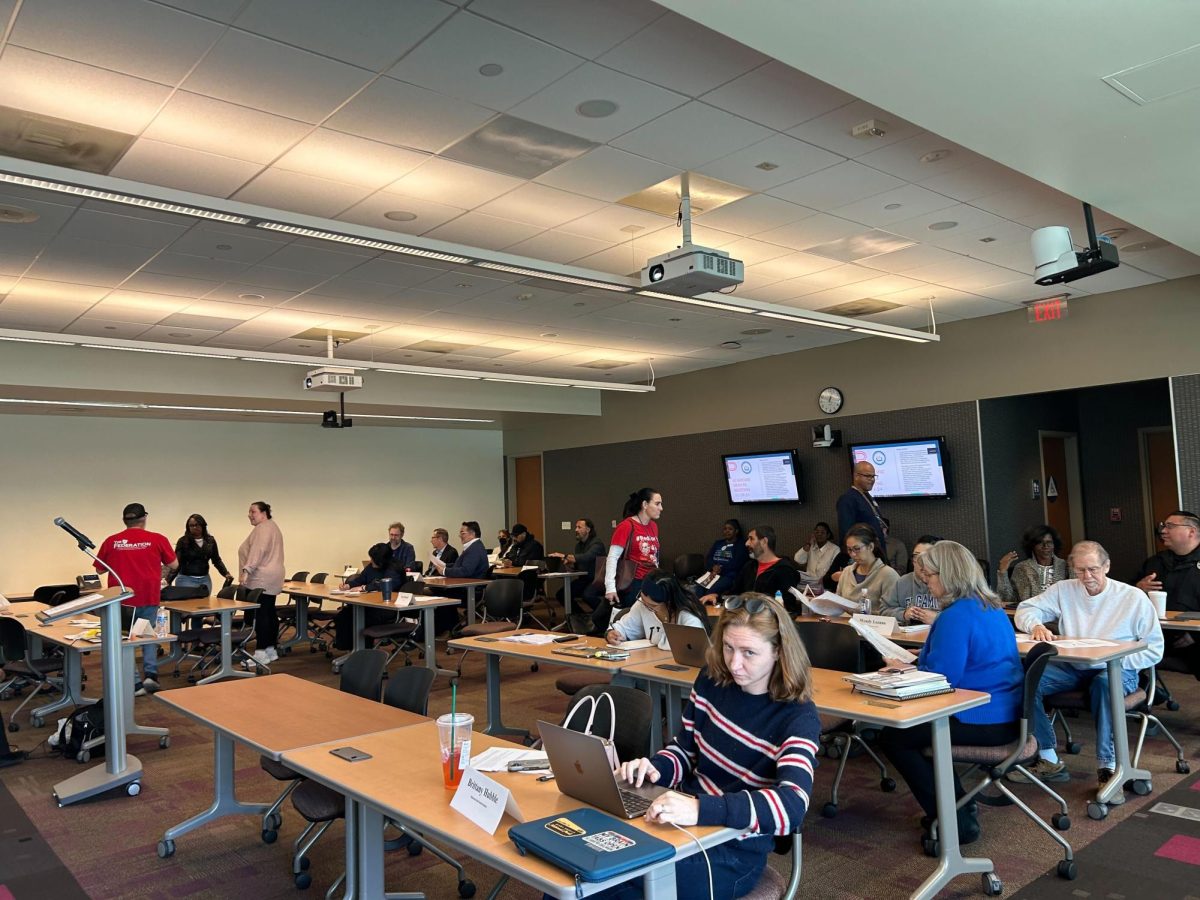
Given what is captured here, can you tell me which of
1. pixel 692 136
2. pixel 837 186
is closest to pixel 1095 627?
pixel 837 186

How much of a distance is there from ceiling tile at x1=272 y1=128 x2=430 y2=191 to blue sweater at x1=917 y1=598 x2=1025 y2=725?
3.56 metres

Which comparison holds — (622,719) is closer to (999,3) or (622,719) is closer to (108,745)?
(999,3)

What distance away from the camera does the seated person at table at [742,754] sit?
212cm

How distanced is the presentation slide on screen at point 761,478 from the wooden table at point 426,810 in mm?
8145

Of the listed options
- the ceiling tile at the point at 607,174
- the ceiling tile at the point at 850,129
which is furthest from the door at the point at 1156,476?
the ceiling tile at the point at 607,174

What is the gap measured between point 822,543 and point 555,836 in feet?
28.2

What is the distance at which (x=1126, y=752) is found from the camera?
169 inches

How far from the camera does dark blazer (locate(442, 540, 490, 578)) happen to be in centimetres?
945

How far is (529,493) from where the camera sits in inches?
623

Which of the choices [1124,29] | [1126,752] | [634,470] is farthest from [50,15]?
[634,470]

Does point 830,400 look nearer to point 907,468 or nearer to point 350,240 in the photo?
point 907,468

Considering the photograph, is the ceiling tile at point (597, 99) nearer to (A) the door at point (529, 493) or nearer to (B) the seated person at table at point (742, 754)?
(B) the seated person at table at point (742, 754)

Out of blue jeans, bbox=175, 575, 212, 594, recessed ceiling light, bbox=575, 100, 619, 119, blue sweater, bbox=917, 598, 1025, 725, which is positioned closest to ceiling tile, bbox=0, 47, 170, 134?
recessed ceiling light, bbox=575, 100, 619, 119

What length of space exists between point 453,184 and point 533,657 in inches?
110
